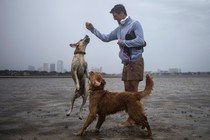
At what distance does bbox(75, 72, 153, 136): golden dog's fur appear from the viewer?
6527mm

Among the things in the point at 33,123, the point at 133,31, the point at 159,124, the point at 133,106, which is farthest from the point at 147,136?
the point at 33,123

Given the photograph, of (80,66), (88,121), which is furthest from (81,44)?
(88,121)

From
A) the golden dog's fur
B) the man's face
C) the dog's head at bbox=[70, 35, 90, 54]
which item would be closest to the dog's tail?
the golden dog's fur

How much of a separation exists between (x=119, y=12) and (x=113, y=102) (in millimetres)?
2263

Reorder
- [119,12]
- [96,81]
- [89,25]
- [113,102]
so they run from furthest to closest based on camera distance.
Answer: [89,25] < [119,12] < [96,81] < [113,102]

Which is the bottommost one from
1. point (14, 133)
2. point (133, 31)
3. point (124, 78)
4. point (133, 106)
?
point (14, 133)

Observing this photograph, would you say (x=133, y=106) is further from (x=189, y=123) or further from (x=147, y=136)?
(x=189, y=123)

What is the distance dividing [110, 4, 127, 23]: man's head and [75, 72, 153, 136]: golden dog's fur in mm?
1636

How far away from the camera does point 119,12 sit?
7.57m

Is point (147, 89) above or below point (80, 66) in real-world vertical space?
below

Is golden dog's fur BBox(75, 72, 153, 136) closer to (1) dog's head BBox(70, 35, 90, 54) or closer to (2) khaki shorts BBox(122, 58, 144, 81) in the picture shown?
(2) khaki shorts BBox(122, 58, 144, 81)

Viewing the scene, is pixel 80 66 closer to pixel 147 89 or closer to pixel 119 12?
pixel 119 12

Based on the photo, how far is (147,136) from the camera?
641cm

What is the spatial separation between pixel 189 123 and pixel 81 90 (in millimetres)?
2967
